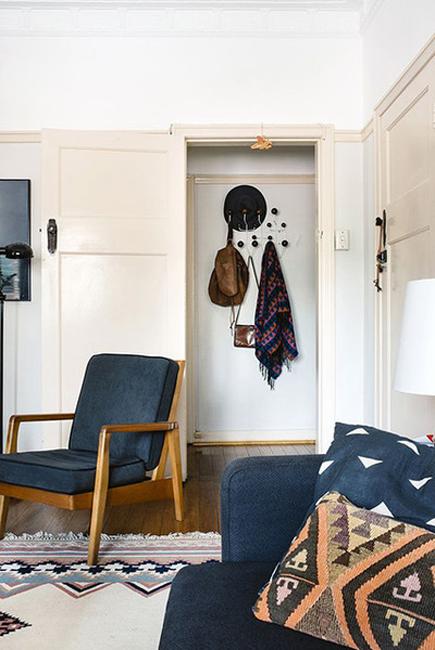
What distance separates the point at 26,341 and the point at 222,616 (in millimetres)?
3116

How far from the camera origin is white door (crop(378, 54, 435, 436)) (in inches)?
114

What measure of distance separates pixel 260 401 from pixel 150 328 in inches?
71.7

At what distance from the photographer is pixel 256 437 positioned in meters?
5.63

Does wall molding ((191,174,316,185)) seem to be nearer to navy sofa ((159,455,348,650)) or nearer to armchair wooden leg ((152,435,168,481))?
armchair wooden leg ((152,435,168,481))

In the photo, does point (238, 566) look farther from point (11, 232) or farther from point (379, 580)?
point (11, 232)

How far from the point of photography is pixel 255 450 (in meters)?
5.32

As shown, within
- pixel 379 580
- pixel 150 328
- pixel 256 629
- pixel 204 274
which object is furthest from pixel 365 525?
pixel 204 274

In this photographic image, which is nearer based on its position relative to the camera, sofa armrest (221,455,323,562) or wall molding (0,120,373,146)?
sofa armrest (221,455,323,562)

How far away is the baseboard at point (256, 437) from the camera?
5605mm

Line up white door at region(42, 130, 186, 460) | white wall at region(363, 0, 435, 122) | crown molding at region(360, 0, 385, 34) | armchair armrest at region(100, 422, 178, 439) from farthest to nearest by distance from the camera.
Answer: white door at region(42, 130, 186, 460), crown molding at region(360, 0, 385, 34), white wall at region(363, 0, 435, 122), armchair armrest at region(100, 422, 178, 439)

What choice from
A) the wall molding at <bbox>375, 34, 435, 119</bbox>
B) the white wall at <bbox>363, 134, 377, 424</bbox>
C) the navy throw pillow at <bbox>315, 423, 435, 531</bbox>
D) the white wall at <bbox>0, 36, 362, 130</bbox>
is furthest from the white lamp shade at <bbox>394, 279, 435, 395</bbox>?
the white wall at <bbox>0, 36, 362, 130</bbox>

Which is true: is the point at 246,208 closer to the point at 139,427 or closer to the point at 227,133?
the point at 227,133

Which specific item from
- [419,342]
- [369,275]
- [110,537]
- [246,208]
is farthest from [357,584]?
[246,208]

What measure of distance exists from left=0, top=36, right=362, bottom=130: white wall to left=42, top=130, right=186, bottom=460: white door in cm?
18
